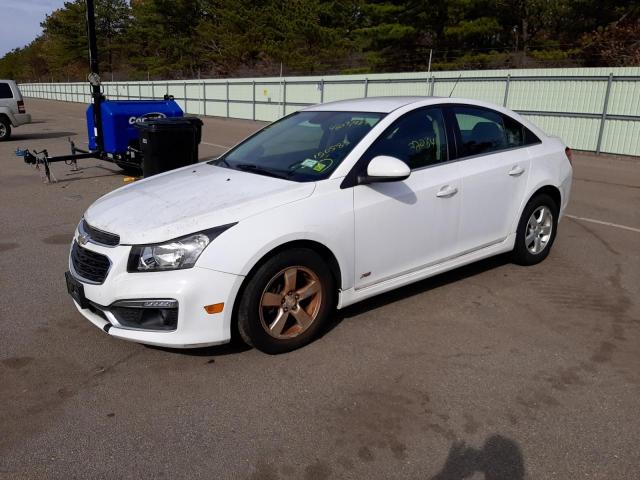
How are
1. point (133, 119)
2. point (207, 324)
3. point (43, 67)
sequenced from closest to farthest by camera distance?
point (207, 324), point (133, 119), point (43, 67)

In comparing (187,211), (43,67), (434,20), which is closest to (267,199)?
(187,211)

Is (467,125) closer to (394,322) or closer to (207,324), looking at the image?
(394,322)

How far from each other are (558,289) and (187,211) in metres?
3.28

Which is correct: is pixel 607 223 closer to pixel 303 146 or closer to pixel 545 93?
pixel 303 146

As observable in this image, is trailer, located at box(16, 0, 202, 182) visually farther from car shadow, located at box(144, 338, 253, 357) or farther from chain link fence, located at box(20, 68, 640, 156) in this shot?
car shadow, located at box(144, 338, 253, 357)

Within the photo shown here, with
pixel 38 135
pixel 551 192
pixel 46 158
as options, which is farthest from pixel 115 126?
pixel 38 135

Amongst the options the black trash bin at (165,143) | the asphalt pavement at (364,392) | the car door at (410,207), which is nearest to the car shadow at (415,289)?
the asphalt pavement at (364,392)

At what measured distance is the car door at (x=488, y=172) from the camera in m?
4.48

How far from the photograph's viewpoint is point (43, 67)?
→ 333 ft

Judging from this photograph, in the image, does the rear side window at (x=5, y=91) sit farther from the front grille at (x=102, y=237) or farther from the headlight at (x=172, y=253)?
the headlight at (x=172, y=253)

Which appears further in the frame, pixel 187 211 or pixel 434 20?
pixel 434 20

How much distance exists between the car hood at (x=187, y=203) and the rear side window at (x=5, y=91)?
53.7ft

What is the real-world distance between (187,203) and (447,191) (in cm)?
193

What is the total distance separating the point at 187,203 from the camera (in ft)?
11.8
